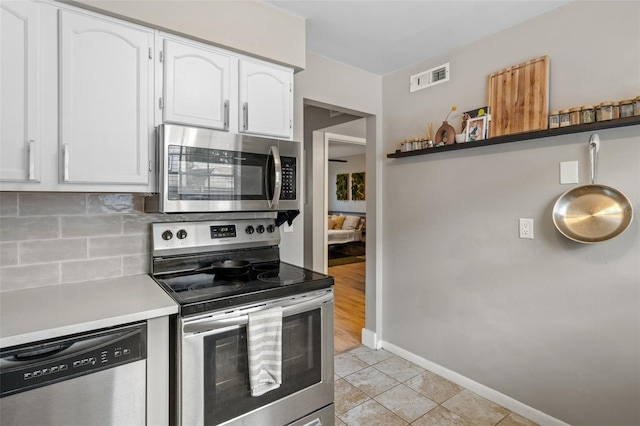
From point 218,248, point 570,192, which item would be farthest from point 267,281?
point 570,192

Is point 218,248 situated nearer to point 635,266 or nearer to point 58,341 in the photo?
point 58,341

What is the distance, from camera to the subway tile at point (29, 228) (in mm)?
1532

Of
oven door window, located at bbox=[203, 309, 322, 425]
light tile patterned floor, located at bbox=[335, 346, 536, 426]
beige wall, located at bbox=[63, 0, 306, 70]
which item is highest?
beige wall, located at bbox=[63, 0, 306, 70]

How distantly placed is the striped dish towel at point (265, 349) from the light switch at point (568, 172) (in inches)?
69.4

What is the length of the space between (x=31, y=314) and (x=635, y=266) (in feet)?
8.98

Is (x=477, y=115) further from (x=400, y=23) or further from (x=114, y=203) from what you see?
(x=114, y=203)

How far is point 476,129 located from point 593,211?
2.83ft

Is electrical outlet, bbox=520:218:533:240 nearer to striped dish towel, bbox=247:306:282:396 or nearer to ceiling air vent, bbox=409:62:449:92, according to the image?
ceiling air vent, bbox=409:62:449:92

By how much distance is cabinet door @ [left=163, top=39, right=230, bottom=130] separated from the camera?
1.65 metres

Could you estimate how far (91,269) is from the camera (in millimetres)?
1724

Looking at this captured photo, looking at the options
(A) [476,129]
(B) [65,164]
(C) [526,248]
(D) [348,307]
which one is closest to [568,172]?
(C) [526,248]

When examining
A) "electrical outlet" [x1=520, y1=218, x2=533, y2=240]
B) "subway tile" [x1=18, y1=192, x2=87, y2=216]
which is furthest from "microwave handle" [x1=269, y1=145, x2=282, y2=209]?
"electrical outlet" [x1=520, y1=218, x2=533, y2=240]

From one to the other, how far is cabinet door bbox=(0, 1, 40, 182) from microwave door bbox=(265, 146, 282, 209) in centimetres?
102

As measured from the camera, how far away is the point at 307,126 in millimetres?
4344
